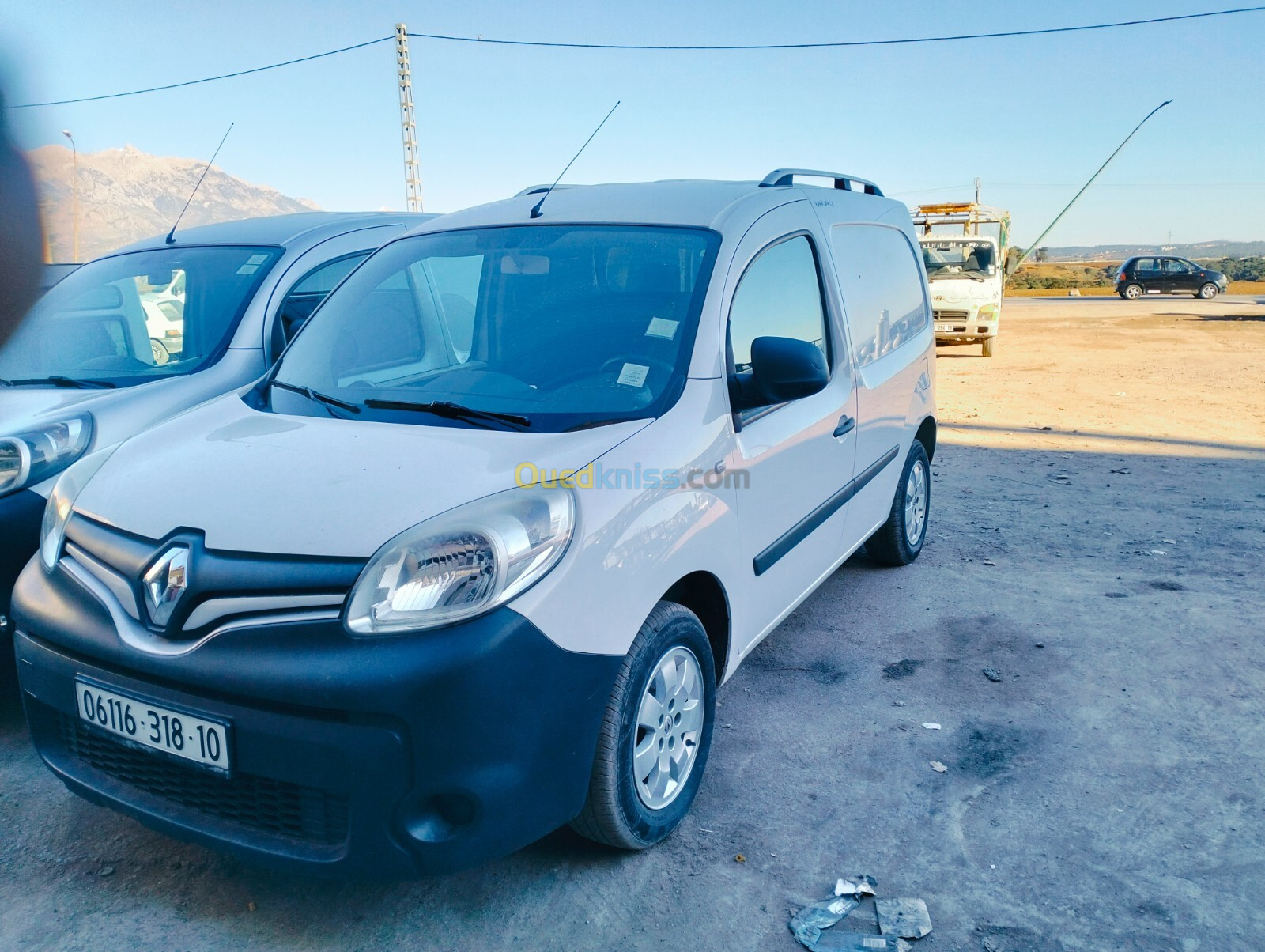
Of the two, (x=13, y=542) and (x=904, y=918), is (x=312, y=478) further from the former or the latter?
(x=904, y=918)

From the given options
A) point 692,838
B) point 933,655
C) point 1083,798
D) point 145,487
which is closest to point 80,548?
point 145,487

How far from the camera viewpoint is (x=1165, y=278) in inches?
1372

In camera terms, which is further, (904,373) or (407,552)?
(904,373)

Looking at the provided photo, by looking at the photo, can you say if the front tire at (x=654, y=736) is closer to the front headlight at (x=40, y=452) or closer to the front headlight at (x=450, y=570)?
the front headlight at (x=450, y=570)

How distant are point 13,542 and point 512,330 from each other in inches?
67.8

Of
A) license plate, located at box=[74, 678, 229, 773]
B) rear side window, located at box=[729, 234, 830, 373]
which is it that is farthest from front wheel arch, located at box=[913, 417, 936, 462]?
license plate, located at box=[74, 678, 229, 773]

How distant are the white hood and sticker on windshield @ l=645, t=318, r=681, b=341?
1.25 ft

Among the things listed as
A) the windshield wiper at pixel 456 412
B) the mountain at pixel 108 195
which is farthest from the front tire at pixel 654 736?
the mountain at pixel 108 195

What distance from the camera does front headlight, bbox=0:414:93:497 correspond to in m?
3.23

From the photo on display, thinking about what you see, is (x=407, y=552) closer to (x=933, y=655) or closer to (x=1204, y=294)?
(x=933, y=655)

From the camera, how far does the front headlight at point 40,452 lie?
127 inches

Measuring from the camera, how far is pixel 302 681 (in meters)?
2.02

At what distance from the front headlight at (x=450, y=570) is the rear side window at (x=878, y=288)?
2.13m

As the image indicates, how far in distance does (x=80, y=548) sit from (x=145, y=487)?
8.4 inches
